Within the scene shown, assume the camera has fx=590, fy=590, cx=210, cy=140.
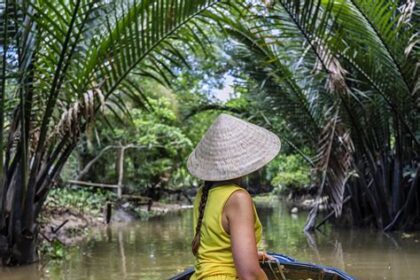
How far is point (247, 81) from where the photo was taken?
41.7ft

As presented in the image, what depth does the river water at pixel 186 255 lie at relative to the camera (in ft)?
21.0

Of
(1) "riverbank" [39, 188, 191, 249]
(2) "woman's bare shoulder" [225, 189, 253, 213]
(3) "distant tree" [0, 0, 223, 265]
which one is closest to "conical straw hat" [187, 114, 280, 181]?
(2) "woman's bare shoulder" [225, 189, 253, 213]

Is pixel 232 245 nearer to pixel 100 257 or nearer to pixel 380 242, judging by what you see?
pixel 100 257

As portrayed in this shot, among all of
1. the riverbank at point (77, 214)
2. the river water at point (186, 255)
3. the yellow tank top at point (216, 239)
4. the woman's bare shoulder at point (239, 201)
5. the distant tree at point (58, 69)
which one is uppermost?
the distant tree at point (58, 69)

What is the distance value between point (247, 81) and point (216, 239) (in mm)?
10650

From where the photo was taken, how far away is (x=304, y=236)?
9969mm

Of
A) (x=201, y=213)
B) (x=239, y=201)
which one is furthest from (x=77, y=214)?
(x=239, y=201)

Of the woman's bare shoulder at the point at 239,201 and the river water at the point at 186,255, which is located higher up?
the woman's bare shoulder at the point at 239,201

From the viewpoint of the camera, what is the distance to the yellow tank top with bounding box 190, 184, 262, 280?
220 cm

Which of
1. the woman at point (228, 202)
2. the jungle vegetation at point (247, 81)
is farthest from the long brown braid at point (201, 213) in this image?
the jungle vegetation at point (247, 81)

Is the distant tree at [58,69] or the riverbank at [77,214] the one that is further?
the riverbank at [77,214]

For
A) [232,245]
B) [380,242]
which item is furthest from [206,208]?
[380,242]

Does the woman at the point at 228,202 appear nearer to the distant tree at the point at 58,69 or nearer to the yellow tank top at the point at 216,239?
the yellow tank top at the point at 216,239

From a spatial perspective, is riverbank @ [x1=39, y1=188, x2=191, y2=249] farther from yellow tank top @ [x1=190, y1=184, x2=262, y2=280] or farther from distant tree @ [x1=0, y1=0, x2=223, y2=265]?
yellow tank top @ [x1=190, y1=184, x2=262, y2=280]
